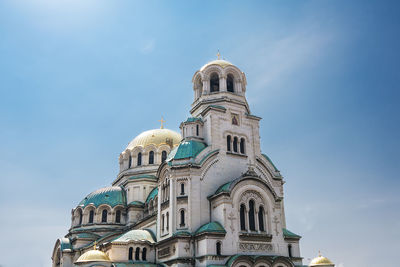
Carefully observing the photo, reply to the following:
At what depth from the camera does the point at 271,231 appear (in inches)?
1303

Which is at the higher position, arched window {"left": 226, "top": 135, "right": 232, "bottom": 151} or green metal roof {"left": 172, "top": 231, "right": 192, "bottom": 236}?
arched window {"left": 226, "top": 135, "right": 232, "bottom": 151}

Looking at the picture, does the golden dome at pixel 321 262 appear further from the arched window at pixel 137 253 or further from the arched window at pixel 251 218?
the arched window at pixel 137 253

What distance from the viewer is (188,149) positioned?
35.5m

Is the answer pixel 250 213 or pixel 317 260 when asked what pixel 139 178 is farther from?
pixel 317 260

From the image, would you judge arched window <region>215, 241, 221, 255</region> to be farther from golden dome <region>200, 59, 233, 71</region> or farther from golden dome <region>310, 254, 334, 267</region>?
golden dome <region>200, 59, 233, 71</region>

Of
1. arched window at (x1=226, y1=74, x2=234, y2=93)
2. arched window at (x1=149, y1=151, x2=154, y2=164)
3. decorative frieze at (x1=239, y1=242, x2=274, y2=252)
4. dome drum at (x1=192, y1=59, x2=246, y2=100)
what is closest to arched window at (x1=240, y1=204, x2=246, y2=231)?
decorative frieze at (x1=239, y1=242, x2=274, y2=252)

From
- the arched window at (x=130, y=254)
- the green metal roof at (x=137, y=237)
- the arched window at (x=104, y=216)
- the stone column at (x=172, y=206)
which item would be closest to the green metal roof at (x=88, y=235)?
the arched window at (x=104, y=216)

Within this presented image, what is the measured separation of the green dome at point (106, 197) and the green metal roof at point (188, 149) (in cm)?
1460

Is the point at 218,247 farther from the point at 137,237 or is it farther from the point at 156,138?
the point at 156,138

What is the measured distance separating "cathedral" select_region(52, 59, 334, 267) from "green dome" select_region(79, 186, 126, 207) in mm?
4612

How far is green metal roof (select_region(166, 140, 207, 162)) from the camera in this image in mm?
34969

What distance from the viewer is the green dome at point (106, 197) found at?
47188mm

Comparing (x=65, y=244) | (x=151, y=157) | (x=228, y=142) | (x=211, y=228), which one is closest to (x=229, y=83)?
(x=228, y=142)

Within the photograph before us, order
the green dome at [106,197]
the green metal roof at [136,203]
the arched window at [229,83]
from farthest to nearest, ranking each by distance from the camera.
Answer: the green dome at [106,197], the green metal roof at [136,203], the arched window at [229,83]
